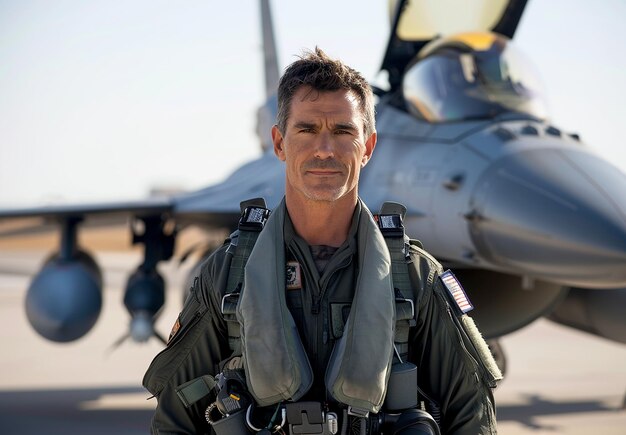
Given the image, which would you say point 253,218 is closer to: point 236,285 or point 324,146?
point 236,285

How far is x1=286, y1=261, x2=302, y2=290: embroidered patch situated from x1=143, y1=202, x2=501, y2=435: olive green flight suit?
0.05ft

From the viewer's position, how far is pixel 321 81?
2.03 meters

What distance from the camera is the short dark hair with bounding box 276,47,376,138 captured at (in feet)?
6.68

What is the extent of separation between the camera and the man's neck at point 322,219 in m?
2.11

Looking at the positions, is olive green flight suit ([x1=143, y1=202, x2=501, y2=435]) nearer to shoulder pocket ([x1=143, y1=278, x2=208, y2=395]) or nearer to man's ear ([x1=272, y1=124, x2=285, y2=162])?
shoulder pocket ([x1=143, y1=278, x2=208, y2=395])

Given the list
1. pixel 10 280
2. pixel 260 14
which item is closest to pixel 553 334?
pixel 260 14

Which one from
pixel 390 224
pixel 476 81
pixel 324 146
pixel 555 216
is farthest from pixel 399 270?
pixel 476 81

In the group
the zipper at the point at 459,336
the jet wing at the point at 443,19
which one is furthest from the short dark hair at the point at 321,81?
the jet wing at the point at 443,19

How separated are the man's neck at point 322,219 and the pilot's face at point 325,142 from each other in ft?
0.17

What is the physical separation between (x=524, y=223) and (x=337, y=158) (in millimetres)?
2976

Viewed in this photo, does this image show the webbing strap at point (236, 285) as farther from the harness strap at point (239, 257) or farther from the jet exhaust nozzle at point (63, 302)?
the jet exhaust nozzle at point (63, 302)

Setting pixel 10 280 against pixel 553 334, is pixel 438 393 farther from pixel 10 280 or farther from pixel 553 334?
pixel 10 280

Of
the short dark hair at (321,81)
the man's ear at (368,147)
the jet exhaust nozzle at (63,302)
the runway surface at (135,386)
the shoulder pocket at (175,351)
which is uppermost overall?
the short dark hair at (321,81)

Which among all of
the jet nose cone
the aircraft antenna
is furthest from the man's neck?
the aircraft antenna
